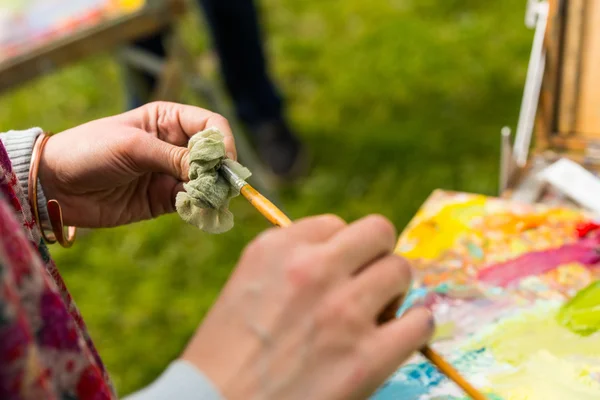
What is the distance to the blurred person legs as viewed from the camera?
2.01 metres

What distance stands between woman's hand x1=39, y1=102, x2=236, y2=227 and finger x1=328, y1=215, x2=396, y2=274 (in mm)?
290

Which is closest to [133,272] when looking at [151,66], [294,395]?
[151,66]

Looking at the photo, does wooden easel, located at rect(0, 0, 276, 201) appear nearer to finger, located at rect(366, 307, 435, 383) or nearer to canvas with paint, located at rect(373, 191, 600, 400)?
canvas with paint, located at rect(373, 191, 600, 400)

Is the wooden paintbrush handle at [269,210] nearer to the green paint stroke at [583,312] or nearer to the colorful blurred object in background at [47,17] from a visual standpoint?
the green paint stroke at [583,312]

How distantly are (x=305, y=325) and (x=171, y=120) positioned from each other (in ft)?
1.45

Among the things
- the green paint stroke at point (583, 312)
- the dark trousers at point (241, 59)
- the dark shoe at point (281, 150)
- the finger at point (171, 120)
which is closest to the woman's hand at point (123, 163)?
the finger at point (171, 120)

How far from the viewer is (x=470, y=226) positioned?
102 centimetres

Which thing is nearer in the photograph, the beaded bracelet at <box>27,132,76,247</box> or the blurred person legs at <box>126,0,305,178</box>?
the beaded bracelet at <box>27,132,76,247</box>

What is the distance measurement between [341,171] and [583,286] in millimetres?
1363

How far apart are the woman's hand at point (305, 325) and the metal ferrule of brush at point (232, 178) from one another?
0.67 feet

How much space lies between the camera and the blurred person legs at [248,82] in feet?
6.60

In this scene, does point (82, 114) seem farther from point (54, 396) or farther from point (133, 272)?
point (54, 396)

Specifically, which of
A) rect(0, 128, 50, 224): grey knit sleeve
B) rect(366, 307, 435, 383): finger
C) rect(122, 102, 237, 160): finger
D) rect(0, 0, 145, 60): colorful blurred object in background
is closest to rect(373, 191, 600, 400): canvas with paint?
rect(366, 307, 435, 383): finger

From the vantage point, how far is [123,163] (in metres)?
0.82
